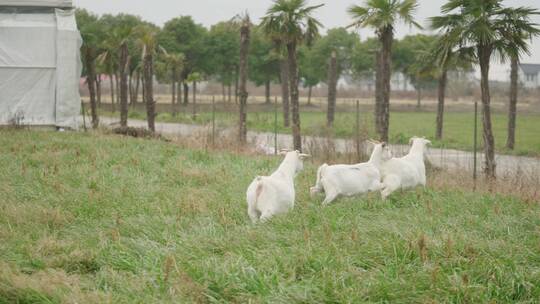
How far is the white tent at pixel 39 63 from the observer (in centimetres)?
2395

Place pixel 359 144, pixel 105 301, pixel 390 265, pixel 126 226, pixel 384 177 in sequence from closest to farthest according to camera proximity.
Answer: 1. pixel 105 301
2. pixel 390 265
3. pixel 126 226
4. pixel 384 177
5. pixel 359 144

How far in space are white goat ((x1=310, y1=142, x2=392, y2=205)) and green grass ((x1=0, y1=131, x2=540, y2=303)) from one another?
20 centimetres

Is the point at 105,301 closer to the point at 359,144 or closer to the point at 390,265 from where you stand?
the point at 390,265

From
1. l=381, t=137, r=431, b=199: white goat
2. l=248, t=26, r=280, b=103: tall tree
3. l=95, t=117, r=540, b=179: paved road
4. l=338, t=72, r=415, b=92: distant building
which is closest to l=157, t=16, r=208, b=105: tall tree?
l=248, t=26, r=280, b=103: tall tree

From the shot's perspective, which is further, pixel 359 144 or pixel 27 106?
pixel 27 106

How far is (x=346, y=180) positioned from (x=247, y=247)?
10.0ft

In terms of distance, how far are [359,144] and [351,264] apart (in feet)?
37.3

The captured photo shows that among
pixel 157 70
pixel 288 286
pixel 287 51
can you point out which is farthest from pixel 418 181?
pixel 157 70

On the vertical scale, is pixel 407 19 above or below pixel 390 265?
above

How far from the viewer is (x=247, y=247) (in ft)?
22.4

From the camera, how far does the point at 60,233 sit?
26.7ft

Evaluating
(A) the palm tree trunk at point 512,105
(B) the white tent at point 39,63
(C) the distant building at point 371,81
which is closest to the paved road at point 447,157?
(A) the palm tree trunk at point 512,105

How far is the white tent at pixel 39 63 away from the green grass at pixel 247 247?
13.5 meters

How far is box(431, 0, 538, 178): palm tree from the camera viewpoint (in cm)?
1650
